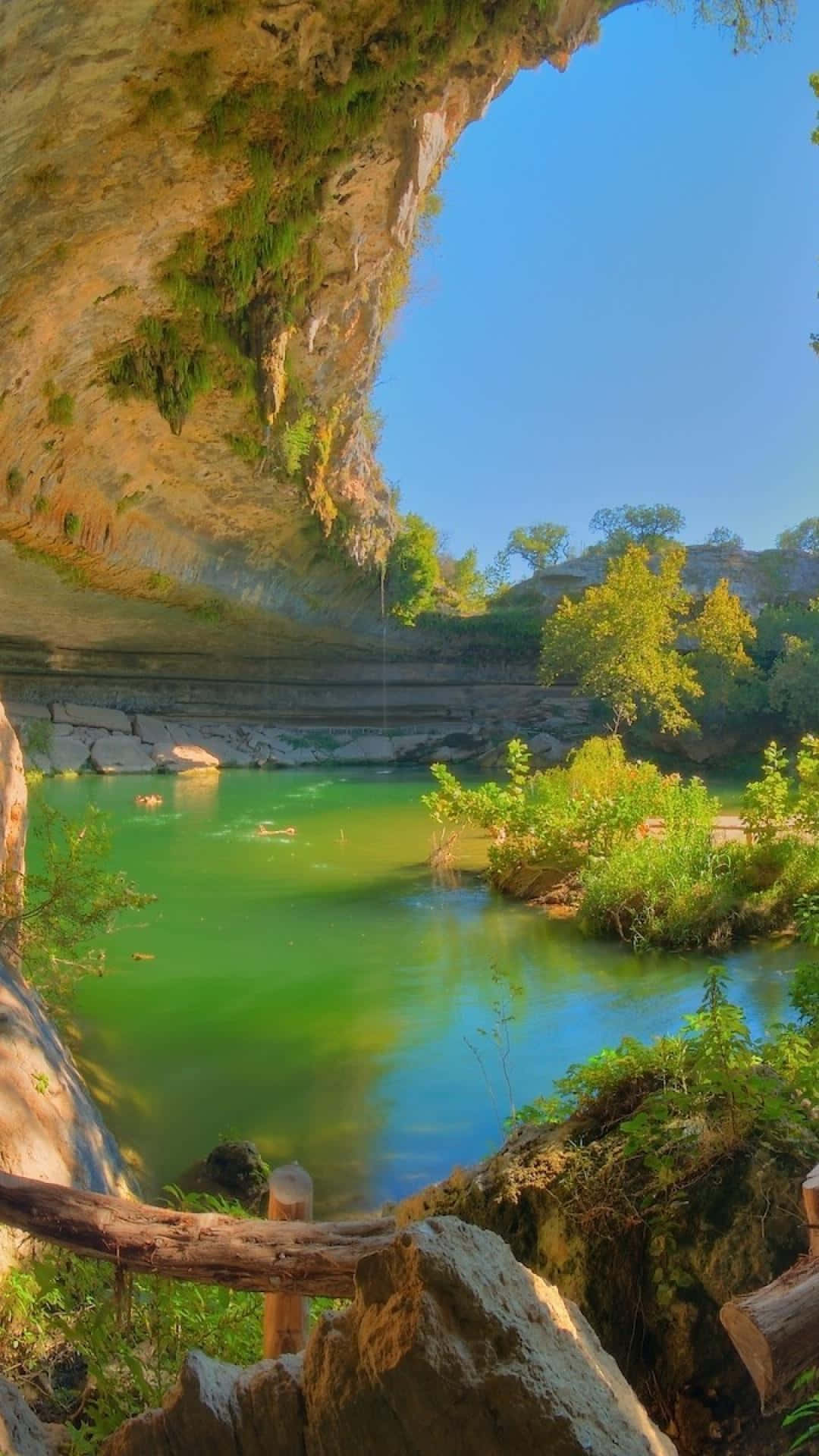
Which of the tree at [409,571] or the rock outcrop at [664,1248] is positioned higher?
the tree at [409,571]

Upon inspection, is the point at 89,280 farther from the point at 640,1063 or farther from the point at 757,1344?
the point at 757,1344

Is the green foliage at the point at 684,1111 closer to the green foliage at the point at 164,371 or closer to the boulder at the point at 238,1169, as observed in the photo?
the boulder at the point at 238,1169

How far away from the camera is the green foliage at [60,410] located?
30.6ft

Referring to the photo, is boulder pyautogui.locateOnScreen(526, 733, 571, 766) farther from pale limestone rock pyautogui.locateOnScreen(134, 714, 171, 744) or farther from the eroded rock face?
the eroded rock face

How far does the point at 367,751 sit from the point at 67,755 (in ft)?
26.7

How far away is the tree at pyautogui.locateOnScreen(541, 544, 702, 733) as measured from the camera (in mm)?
22141

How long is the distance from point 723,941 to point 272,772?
1729cm

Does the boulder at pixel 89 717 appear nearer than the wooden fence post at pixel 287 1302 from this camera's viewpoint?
No

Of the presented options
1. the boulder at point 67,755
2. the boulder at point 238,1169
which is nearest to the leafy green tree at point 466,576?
the boulder at point 67,755

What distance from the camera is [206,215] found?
729 cm

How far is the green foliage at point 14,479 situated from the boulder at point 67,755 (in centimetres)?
1322

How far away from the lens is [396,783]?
2302 centimetres

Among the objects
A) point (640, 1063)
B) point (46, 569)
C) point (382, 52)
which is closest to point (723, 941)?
point (640, 1063)

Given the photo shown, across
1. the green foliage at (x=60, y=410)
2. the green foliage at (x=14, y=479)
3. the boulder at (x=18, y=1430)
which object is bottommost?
the boulder at (x=18, y=1430)
